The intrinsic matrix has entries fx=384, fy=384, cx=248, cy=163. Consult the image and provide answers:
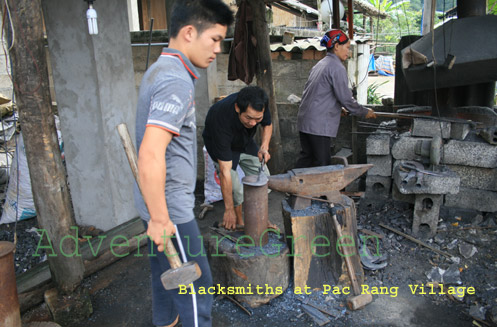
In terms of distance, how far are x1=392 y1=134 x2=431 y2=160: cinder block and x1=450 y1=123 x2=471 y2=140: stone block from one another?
1.08 feet

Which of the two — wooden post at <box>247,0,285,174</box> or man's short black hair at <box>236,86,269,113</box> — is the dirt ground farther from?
wooden post at <box>247,0,285,174</box>

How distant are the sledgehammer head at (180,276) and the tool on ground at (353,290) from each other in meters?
1.57

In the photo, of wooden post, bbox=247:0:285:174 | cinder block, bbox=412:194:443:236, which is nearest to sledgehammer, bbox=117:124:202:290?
cinder block, bbox=412:194:443:236

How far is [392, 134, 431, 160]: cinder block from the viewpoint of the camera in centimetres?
441

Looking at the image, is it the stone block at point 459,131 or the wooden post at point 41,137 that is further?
the stone block at point 459,131

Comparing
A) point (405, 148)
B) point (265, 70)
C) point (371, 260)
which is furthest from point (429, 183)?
point (265, 70)

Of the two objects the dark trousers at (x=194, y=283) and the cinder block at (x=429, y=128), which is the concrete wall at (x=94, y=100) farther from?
the cinder block at (x=429, y=128)

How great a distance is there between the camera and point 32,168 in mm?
2797

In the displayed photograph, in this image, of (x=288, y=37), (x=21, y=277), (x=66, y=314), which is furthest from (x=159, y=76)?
(x=288, y=37)

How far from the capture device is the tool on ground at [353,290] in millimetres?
3148

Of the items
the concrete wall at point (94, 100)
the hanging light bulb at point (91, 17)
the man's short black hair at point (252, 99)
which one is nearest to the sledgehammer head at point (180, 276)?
the man's short black hair at point (252, 99)

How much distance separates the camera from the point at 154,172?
1.76 meters

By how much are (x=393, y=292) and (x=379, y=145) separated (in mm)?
1781

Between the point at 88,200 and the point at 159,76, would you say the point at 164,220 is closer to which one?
the point at 159,76
